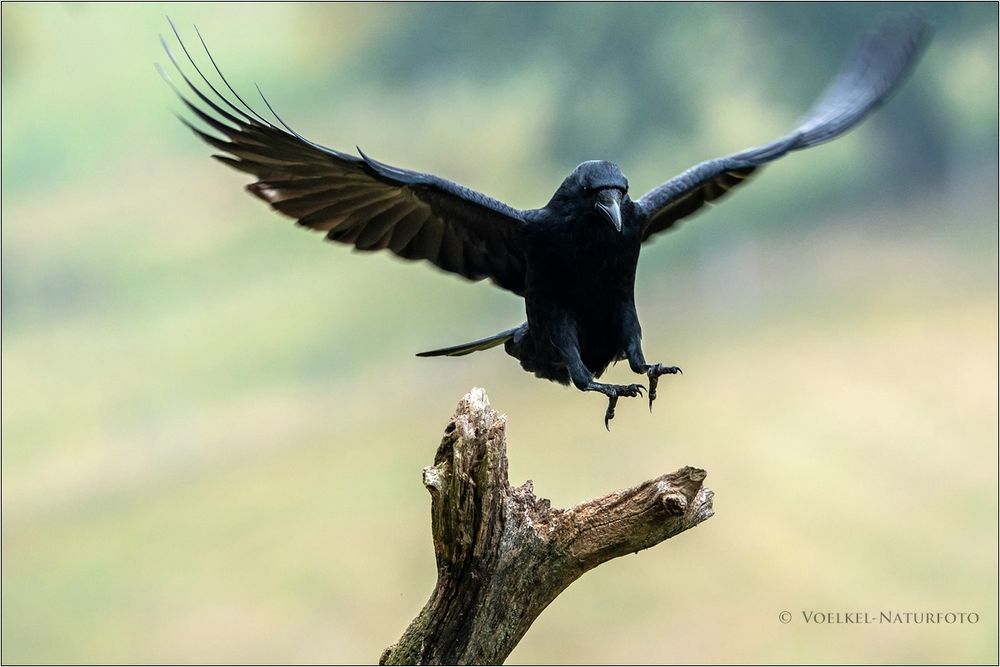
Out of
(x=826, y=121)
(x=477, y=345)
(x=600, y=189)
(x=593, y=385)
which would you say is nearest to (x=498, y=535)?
(x=593, y=385)

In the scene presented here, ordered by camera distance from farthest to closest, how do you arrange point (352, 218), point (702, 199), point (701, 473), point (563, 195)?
1. point (702, 199)
2. point (352, 218)
3. point (563, 195)
4. point (701, 473)

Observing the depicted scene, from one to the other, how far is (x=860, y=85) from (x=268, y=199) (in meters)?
3.98

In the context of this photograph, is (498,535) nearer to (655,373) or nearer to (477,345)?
(655,373)

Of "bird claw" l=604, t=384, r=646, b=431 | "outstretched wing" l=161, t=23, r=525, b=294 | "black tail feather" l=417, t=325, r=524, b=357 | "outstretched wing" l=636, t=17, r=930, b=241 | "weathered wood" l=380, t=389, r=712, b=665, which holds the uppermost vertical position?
"outstretched wing" l=636, t=17, r=930, b=241

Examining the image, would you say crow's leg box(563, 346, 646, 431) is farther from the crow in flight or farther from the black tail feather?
the black tail feather

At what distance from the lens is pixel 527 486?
4562 mm

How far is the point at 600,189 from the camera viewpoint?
487 centimetres

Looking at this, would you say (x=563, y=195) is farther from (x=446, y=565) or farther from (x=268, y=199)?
(x=446, y=565)

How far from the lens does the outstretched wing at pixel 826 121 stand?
557 centimetres

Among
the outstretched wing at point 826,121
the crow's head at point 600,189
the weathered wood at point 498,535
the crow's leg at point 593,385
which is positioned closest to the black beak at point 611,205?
the crow's head at point 600,189

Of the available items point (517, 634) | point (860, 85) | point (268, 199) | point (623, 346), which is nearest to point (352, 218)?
point (268, 199)

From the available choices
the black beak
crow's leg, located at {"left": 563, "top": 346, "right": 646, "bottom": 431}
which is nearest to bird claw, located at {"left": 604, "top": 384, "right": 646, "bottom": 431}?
crow's leg, located at {"left": 563, "top": 346, "right": 646, "bottom": 431}

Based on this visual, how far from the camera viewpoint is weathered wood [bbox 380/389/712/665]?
4363 millimetres

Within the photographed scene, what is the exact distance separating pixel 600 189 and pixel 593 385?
0.91m
